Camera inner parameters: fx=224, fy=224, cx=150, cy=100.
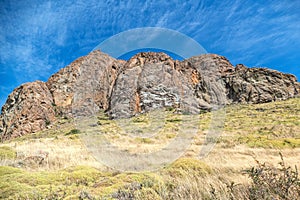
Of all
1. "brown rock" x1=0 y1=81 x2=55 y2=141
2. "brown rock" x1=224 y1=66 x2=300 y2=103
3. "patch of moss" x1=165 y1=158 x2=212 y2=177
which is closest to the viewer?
"patch of moss" x1=165 y1=158 x2=212 y2=177

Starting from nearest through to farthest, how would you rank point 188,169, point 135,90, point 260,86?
point 188,169 → point 135,90 → point 260,86

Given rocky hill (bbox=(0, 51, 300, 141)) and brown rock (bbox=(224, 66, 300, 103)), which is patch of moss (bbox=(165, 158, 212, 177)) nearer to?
rocky hill (bbox=(0, 51, 300, 141))

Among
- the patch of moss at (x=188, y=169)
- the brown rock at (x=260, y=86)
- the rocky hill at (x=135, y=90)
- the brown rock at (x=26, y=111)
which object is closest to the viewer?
the patch of moss at (x=188, y=169)

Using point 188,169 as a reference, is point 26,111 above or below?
above

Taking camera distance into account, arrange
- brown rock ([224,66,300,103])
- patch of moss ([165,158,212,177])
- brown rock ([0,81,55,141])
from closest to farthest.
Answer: patch of moss ([165,158,212,177]) → brown rock ([0,81,55,141]) → brown rock ([224,66,300,103])

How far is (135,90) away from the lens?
49.8 metres

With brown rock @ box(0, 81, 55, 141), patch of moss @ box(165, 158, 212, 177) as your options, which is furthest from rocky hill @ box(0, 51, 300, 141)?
patch of moss @ box(165, 158, 212, 177)

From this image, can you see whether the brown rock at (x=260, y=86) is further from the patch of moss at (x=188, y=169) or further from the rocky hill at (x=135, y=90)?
the patch of moss at (x=188, y=169)

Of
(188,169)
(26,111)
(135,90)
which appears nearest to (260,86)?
(135,90)

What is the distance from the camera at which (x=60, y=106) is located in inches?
2140

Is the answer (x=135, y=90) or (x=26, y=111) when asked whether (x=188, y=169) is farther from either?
(x=26, y=111)

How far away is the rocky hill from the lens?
149 feet

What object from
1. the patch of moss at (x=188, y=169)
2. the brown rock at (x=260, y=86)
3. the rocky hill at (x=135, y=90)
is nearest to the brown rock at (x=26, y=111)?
the rocky hill at (x=135, y=90)

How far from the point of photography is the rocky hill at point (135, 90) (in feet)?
149
